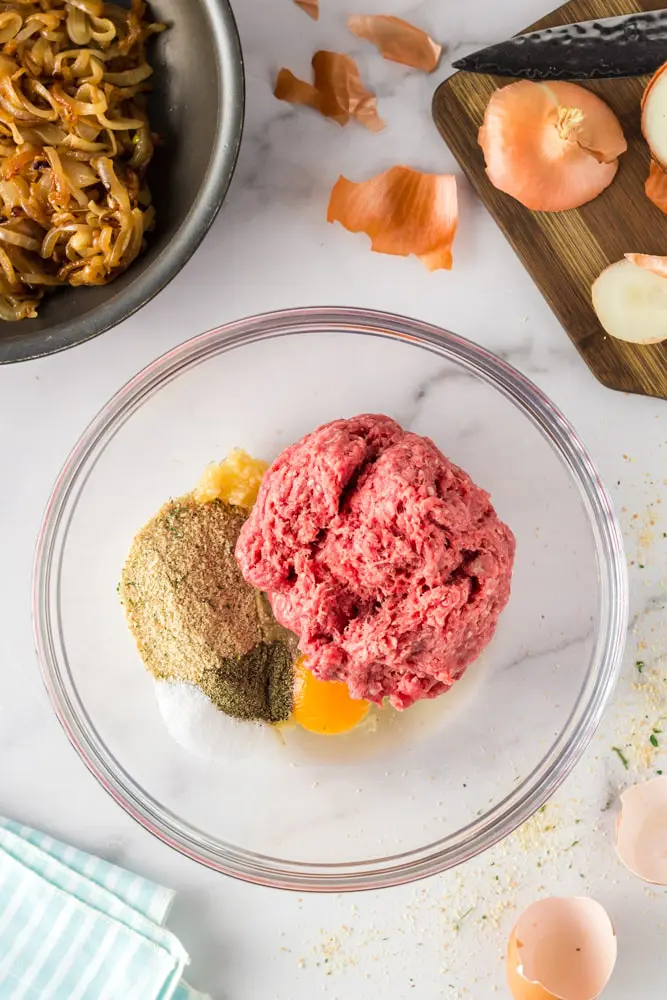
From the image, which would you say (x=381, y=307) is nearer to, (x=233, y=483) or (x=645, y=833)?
(x=233, y=483)

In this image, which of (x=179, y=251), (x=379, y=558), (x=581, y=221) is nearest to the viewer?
(x=379, y=558)

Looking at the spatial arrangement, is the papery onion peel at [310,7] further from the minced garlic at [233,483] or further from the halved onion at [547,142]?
the minced garlic at [233,483]

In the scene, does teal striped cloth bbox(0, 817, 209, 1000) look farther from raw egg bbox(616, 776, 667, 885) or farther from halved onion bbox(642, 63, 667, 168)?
halved onion bbox(642, 63, 667, 168)

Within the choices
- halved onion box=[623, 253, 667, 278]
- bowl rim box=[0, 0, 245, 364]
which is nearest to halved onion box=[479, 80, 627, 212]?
halved onion box=[623, 253, 667, 278]

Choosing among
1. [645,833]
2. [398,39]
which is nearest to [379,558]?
[645,833]

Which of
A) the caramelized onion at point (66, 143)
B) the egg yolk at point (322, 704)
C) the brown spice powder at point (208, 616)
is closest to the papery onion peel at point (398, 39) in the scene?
the caramelized onion at point (66, 143)

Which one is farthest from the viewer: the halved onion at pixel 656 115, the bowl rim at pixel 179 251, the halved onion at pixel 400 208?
the halved onion at pixel 400 208
